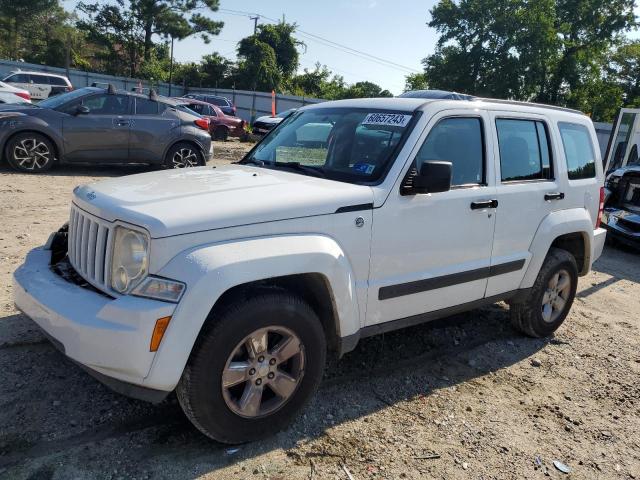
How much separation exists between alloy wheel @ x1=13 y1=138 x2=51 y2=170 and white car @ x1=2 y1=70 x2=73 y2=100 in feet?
50.8

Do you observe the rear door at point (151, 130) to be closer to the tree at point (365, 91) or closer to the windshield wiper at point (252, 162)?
the windshield wiper at point (252, 162)

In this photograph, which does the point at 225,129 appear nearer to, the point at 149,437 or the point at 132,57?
the point at 149,437

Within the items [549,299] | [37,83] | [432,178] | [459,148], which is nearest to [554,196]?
[549,299]

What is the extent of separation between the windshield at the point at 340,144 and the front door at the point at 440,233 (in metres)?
0.21

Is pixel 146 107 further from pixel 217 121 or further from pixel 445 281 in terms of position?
pixel 217 121

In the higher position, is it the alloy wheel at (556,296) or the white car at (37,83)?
the white car at (37,83)

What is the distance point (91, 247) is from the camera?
2873 mm

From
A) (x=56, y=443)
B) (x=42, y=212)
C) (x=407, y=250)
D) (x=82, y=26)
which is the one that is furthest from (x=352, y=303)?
(x=82, y=26)

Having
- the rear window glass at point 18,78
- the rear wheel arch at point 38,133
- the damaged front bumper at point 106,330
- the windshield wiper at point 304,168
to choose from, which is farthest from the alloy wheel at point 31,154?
the rear window glass at point 18,78

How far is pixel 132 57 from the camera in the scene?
144 feet

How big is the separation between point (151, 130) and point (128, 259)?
8.40 m

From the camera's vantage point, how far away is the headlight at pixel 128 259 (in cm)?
254

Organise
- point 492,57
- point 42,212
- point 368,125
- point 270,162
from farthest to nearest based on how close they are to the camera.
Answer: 1. point 492,57
2. point 42,212
3. point 270,162
4. point 368,125

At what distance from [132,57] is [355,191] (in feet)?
151
